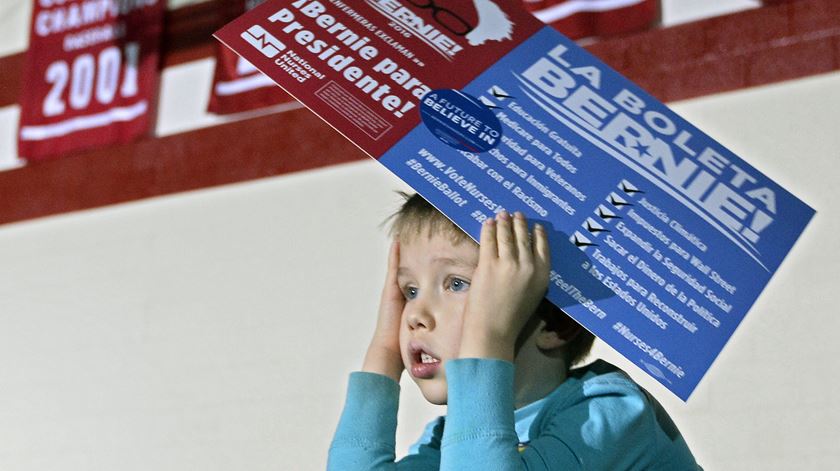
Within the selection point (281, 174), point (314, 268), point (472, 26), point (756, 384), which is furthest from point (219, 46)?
point (472, 26)

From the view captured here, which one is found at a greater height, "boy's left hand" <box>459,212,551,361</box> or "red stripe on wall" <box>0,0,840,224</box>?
"boy's left hand" <box>459,212,551,361</box>

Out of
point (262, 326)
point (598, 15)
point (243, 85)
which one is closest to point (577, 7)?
point (598, 15)

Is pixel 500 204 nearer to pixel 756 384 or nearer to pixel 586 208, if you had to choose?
pixel 586 208

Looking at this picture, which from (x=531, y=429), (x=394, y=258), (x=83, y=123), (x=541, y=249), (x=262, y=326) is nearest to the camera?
(x=541, y=249)

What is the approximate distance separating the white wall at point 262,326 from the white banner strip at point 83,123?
325 millimetres

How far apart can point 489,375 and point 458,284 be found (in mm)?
129

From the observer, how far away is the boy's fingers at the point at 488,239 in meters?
0.95

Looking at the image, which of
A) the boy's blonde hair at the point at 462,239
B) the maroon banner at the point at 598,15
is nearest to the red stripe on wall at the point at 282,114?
the maroon banner at the point at 598,15

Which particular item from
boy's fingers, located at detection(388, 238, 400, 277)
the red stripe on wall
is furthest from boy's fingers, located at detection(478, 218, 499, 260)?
the red stripe on wall

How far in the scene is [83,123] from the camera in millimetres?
3723

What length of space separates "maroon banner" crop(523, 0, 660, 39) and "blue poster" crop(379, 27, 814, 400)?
1.78 metres

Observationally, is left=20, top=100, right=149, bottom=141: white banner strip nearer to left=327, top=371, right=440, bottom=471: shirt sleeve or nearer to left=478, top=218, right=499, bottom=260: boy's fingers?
left=327, top=371, right=440, bottom=471: shirt sleeve

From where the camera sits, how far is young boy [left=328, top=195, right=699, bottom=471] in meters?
0.96

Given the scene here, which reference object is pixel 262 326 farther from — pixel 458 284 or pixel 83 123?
pixel 458 284
